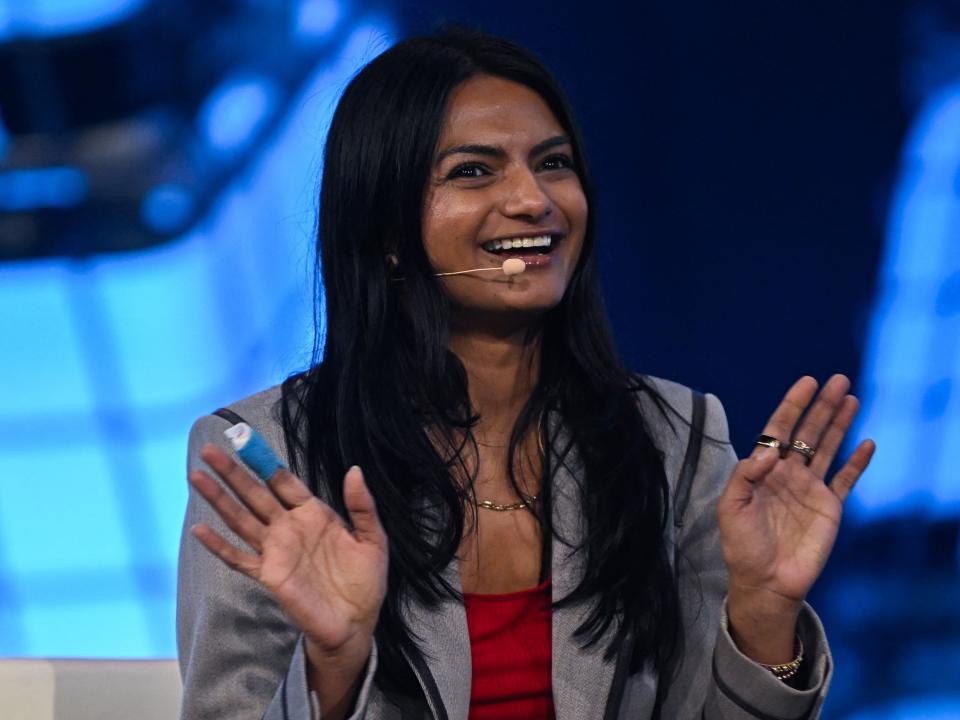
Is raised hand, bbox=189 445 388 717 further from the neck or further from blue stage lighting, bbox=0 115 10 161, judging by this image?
blue stage lighting, bbox=0 115 10 161

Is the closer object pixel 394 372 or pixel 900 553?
pixel 394 372

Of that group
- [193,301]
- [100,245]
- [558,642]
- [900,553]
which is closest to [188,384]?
[193,301]

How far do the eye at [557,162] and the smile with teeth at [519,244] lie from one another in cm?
12

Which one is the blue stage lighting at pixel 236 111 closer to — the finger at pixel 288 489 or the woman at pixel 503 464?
the woman at pixel 503 464

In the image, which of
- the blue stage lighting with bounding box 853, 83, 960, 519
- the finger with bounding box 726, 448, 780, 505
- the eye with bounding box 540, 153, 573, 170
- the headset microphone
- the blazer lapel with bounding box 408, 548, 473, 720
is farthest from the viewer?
the blue stage lighting with bounding box 853, 83, 960, 519

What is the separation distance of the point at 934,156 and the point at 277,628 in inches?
68.4

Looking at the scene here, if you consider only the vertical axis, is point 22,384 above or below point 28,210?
below

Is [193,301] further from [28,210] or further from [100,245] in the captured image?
[28,210]

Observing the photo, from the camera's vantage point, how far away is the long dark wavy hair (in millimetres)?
1602

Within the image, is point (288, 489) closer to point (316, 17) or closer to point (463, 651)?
point (463, 651)

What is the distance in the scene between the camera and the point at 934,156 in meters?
2.58

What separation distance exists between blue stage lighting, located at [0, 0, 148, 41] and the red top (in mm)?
1626

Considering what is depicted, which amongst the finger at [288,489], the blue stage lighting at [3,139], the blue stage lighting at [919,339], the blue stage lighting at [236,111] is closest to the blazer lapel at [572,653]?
the finger at [288,489]

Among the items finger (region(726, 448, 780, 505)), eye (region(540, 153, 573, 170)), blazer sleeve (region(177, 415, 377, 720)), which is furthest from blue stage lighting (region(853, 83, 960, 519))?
blazer sleeve (region(177, 415, 377, 720))
